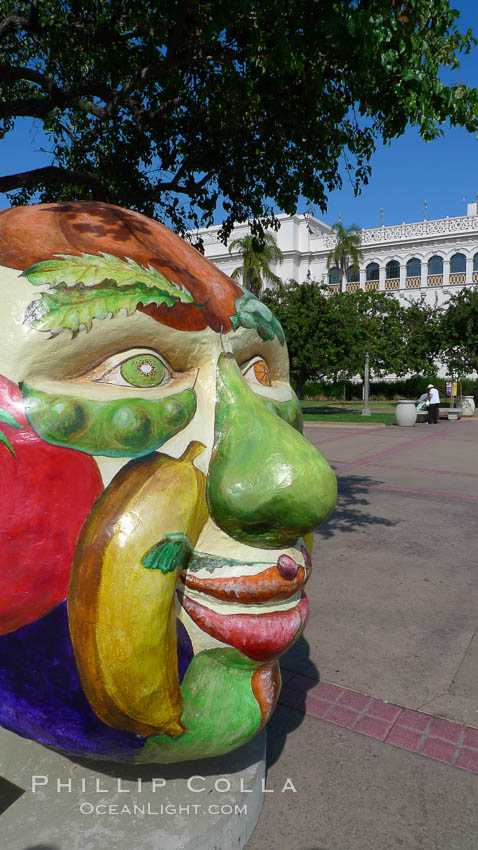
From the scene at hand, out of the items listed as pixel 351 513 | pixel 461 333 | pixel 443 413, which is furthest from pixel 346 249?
pixel 351 513

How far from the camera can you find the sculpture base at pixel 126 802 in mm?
1942

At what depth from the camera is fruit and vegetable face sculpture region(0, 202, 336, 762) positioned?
4.97 ft

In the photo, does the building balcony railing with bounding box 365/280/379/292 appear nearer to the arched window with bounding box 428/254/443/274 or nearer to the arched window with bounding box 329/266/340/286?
the arched window with bounding box 329/266/340/286

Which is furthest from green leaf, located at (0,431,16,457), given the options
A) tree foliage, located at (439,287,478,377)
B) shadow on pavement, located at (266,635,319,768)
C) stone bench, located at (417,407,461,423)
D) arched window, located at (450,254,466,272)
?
arched window, located at (450,254,466,272)

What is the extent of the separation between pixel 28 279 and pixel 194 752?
1.51 metres

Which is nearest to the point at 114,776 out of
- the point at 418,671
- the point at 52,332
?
the point at 52,332

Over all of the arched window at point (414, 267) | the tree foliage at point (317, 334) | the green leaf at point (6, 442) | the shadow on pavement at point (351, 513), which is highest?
the arched window at point (414, 267)

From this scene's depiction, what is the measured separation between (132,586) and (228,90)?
16.1 ft

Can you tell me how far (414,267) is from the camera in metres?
47.7

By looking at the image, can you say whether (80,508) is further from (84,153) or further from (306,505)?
(84,153)

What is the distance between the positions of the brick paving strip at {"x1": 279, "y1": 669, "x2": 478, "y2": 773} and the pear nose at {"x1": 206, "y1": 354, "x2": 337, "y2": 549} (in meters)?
1.73

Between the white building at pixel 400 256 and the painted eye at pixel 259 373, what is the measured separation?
1698 inches

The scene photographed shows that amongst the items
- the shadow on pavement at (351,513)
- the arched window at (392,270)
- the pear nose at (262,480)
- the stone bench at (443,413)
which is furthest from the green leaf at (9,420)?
the arched window at (392,270)

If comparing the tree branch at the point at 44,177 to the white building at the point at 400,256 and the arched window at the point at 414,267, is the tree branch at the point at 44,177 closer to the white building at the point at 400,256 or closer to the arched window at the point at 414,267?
the white building at the point at 400,256
